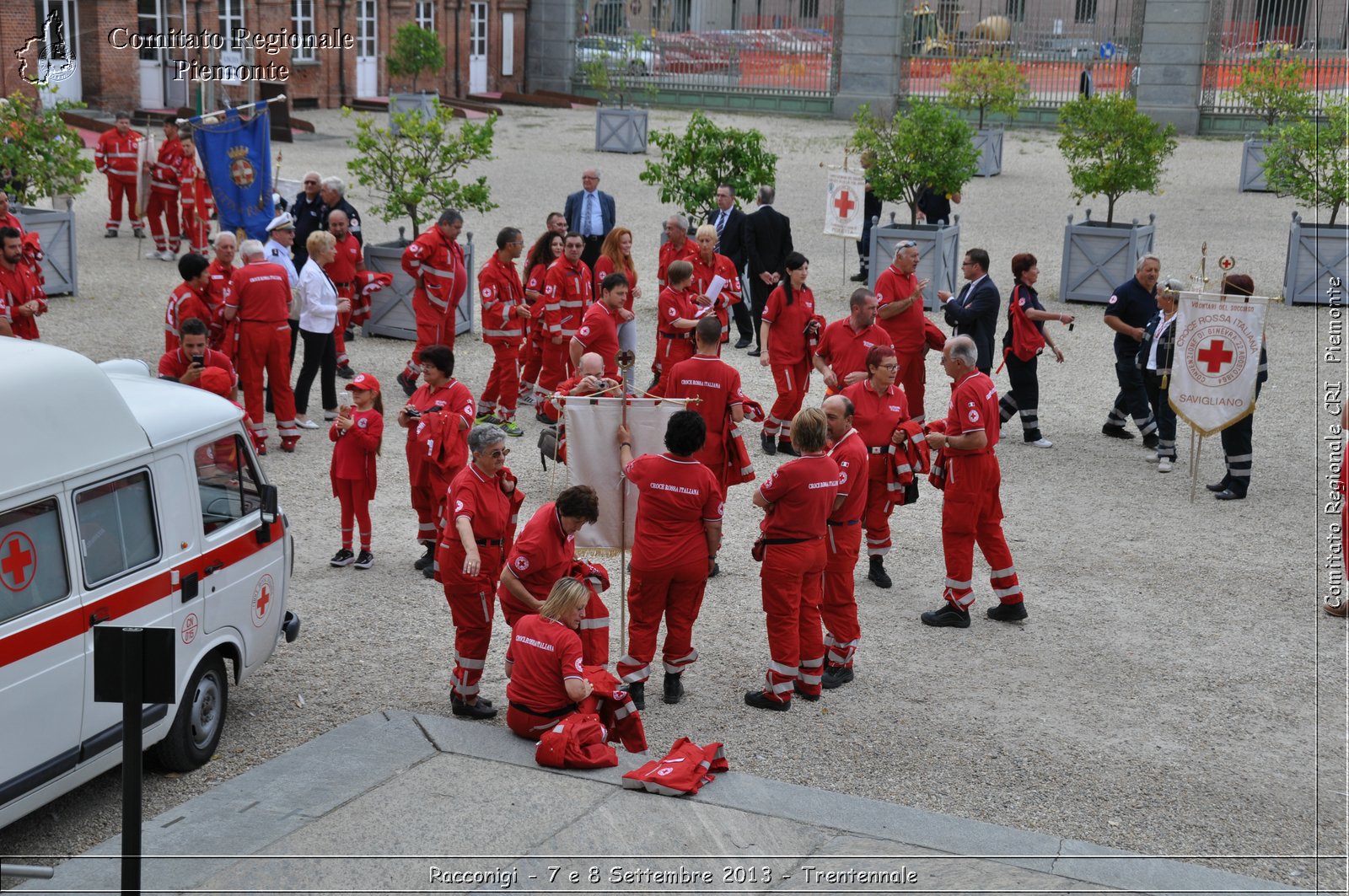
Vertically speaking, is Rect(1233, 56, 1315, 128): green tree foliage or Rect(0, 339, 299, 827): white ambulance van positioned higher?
Rect(1233, 56, 1315, 128): green tree foliage

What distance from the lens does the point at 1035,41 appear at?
139 feet

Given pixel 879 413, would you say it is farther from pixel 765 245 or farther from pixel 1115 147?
pixel 1115 147

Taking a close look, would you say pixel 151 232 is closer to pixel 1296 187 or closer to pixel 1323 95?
pixel 1296 187

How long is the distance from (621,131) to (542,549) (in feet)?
96.5

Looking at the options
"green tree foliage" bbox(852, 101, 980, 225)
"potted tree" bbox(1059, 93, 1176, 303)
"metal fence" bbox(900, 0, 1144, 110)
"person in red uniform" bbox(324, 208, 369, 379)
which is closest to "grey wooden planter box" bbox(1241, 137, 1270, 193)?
"metal fence" bbox(900, 0, 1144, 110)

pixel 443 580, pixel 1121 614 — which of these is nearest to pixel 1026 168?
pixel 1121 614

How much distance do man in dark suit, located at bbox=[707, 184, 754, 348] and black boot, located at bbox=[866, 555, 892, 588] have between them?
7.00 m

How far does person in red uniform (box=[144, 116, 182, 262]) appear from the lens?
21844mm

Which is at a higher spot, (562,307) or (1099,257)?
(1099,257)

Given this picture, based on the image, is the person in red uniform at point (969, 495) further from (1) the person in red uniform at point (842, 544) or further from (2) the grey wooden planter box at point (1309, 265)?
(2) the grey wooden planter box at point (1309, 265)

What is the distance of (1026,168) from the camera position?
34.1 meters

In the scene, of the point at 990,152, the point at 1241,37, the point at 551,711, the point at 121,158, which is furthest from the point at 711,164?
the point at 1241,37

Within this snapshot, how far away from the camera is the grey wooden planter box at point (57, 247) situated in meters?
18.8

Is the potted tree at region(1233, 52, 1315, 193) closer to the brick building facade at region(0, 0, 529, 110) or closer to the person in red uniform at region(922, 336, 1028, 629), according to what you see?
the brick building facade at region(0, 0, 529, 110)
